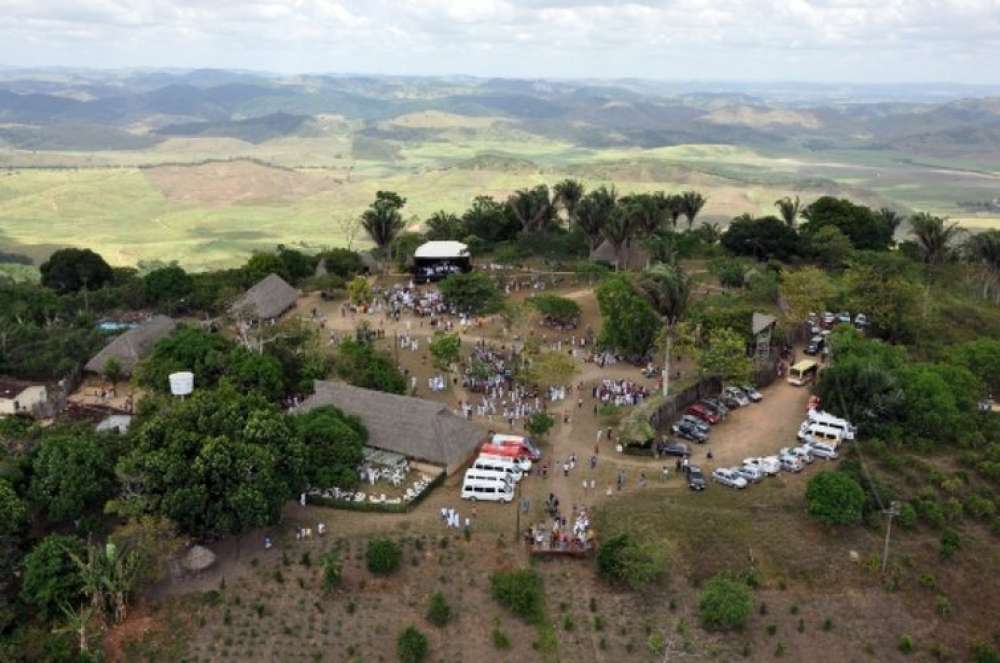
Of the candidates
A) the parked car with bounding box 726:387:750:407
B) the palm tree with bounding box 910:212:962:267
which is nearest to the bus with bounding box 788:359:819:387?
the parked car with bounding box 726:387:750:407

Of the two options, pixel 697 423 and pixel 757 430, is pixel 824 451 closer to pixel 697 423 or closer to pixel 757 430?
pixel 757 430

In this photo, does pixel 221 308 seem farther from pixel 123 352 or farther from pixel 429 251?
pixel 429 251

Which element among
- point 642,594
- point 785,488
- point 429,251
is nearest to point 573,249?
point 429,251

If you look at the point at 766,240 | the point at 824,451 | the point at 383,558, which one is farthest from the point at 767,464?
the point at 766,240

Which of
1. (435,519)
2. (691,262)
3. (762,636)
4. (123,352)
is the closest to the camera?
(762,636)

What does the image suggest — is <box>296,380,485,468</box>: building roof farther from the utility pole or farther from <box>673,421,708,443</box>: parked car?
the utility pole

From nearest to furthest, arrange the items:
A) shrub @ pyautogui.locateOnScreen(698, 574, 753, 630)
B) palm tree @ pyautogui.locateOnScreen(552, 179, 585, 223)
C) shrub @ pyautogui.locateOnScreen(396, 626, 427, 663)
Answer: shrub @ pyautogui.locateOnScreen(396, 626, 427, 663) < shrub @ pyautogui.locateOnScreen(698, 574, 753, 630) < palm tree @ pyautogui.locateOnScreen(552, 179, 585, 223)
